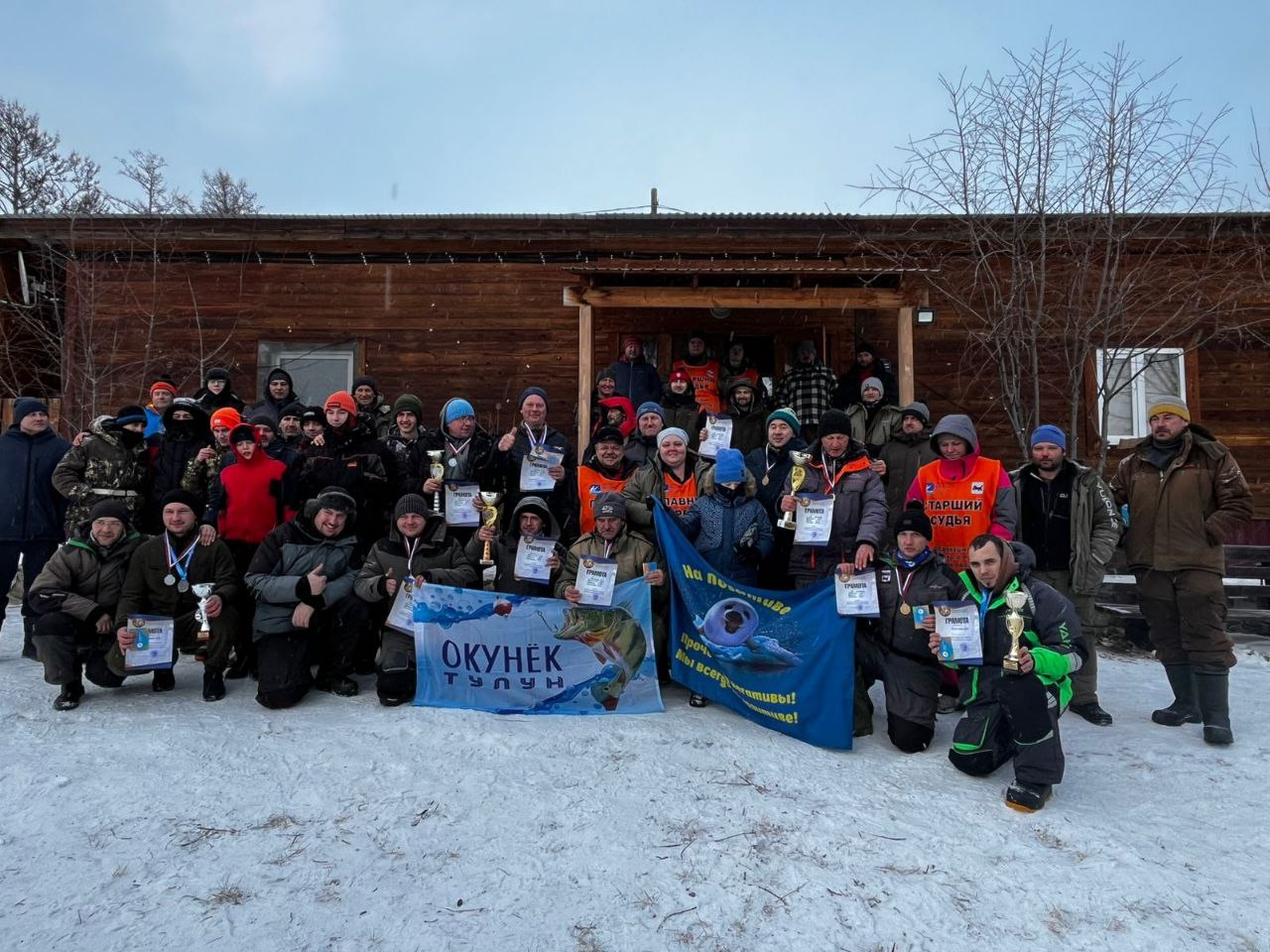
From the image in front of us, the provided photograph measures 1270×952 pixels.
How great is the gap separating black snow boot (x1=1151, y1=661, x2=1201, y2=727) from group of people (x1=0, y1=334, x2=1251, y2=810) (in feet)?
0.04

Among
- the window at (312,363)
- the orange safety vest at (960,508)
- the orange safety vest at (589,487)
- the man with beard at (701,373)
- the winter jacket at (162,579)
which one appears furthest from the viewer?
the window at (312,363)

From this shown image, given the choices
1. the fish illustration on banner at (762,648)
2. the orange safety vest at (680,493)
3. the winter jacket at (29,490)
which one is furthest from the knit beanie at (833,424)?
the winter jacket at (29,490)

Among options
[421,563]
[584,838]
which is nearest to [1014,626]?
[584,838]

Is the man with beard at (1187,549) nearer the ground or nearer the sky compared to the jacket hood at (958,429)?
nearer the ground

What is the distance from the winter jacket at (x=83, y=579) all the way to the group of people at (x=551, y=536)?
0.05ft

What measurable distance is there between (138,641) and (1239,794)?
6243 millimetres

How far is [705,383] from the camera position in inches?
341

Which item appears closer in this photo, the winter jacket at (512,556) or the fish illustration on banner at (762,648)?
the fish illustration on banner at (762,648)

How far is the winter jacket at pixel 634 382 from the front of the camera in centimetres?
824

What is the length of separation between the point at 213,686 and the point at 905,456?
550 centimetres

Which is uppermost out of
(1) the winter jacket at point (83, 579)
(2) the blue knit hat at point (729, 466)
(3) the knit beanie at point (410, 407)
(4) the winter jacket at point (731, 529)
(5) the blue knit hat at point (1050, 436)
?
(3) the knit beanie at point (410, 407)

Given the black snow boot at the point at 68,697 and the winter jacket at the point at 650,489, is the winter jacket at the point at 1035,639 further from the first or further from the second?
the black snow boot at the point at 68,697

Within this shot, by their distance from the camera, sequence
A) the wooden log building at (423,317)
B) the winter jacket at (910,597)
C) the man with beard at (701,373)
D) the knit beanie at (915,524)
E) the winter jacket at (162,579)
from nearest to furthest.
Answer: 1. the winter jacket at (910,597)
2. the knit beanie at (915,524)
3. the winter jacket at (162,579)
4. the man with beard at (701,373)
5. the wooden log building at (423,317)

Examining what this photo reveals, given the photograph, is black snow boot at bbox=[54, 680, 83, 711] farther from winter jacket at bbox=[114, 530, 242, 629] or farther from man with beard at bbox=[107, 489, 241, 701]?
winter jacket at bbox=[114, 530, 242, 629]
